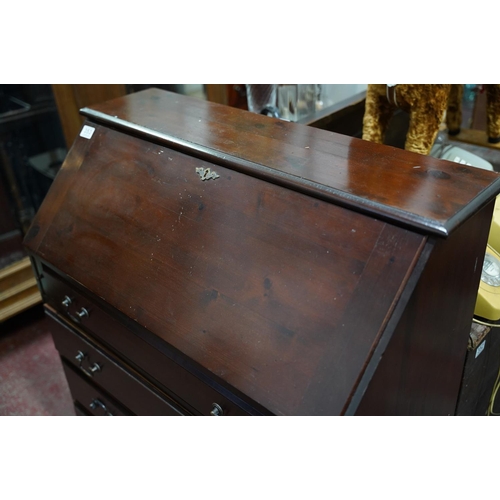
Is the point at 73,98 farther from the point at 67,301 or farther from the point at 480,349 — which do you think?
the point at 480,349

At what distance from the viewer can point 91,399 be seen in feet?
5.05

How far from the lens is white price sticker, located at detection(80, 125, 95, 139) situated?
1366 mm

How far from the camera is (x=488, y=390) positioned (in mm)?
1463

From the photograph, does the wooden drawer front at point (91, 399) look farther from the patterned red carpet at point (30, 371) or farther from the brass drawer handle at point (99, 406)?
the patterned red carpet at point (30, 371)

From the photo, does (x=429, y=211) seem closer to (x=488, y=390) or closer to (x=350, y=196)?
(x=350, y=196)

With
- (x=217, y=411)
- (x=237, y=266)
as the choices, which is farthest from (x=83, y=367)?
(x=237, y=266)

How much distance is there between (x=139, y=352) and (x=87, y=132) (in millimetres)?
599

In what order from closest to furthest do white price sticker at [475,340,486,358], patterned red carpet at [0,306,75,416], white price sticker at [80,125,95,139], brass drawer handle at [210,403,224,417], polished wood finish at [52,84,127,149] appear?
brass drawer handle at [210,403,224,417], white price sticker at [475,340,486,358], white price sticker at [80,125,95,139], patterned red carpet at [0,306,75,416], polished wood finish at [52,84,127,149]

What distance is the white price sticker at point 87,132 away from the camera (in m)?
1.37

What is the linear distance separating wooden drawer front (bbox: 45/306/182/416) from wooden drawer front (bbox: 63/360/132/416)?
3 cm

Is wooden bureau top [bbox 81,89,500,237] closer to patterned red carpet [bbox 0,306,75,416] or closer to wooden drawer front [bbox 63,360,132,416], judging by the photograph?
wooden drawer front [bbox 63,360,132,416]

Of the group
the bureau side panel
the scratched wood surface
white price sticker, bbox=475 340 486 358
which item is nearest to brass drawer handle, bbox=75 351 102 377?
the scratched wood surface

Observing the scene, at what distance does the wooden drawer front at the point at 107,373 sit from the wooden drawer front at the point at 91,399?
32 millimetres

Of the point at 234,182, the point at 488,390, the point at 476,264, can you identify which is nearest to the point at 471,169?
the point at 476,264
